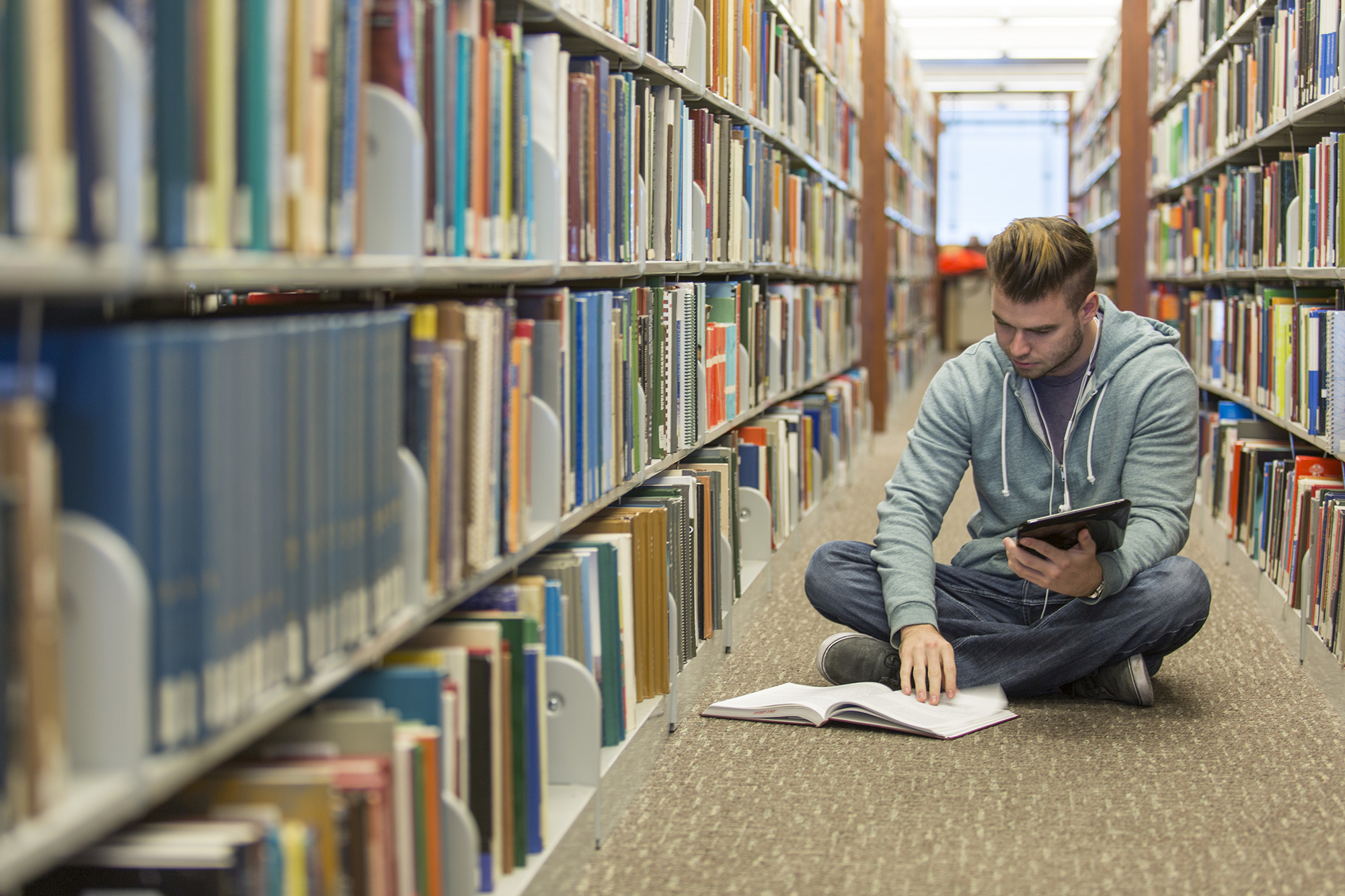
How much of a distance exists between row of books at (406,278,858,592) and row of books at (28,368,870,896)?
8cm

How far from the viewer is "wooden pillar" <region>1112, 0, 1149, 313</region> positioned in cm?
573

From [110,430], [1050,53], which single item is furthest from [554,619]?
[1050,53]

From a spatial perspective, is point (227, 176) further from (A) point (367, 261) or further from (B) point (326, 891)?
(B) point (326, 891)

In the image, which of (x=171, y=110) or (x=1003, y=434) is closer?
(x=171, y=110)

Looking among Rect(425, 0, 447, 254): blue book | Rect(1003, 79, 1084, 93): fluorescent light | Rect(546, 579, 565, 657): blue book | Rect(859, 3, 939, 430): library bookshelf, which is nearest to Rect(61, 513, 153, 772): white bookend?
Rect(425, 0, 447, 254): blue book

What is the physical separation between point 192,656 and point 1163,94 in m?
5.33

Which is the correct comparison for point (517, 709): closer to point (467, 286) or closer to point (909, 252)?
point (467, 286)

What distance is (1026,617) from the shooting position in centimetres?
231

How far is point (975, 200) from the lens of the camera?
12898 millimetres

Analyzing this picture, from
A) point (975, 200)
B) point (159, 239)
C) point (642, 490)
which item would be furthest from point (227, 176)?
point (975, 200)

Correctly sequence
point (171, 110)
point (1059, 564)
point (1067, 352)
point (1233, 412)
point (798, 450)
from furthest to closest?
point (1233, 412), point (798, 450), point (1067, 352), point (1059, 564), point (171, 110)

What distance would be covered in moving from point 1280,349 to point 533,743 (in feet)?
7.87

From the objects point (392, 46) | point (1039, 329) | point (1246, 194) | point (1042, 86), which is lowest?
point (1039, 329)

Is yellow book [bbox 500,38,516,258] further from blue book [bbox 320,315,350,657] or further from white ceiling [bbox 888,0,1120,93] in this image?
white ceiling [bbox 888,0,1120,93]
